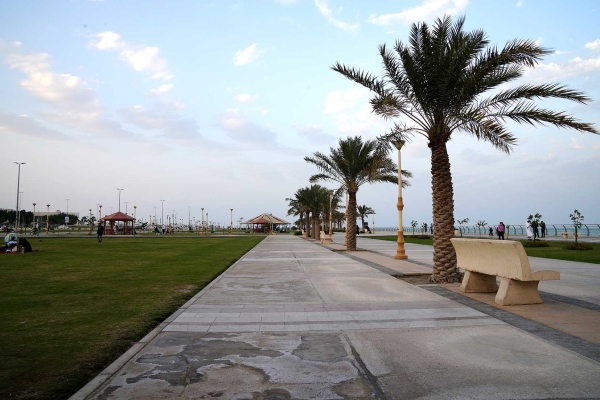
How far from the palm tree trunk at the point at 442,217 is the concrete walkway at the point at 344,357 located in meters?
2.80

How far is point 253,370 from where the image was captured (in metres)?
4.53

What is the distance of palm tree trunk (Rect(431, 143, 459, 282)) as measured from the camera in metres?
11.2

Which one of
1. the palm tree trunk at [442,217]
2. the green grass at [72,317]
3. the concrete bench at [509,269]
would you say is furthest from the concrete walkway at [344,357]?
the palm tree trunk at [442,217]

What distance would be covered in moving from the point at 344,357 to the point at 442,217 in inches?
291

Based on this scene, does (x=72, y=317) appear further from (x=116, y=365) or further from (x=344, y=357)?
(x=344, y=357)

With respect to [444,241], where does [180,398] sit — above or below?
below

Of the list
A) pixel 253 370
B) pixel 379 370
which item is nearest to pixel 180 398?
pixel 253 370

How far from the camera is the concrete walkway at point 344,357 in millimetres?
3951

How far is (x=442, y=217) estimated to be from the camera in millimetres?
11508

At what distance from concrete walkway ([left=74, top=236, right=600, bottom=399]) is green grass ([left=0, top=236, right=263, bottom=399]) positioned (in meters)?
0.36

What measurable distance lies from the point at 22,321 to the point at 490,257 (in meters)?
7.95

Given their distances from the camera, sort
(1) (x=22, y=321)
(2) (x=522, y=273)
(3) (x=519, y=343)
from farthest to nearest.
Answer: (2) (x=522, y=273)
(1) (x=22, y=321)
(3) (x=519, y=343)

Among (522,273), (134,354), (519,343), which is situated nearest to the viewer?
(134,354)

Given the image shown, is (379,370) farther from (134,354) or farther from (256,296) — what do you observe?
(256,296)
